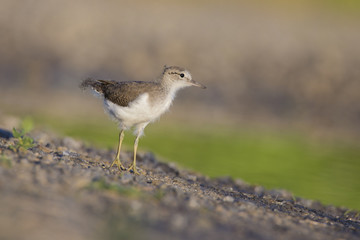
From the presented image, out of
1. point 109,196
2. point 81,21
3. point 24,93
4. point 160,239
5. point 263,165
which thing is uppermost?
point 81,21

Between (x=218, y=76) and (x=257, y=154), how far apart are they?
9846mm

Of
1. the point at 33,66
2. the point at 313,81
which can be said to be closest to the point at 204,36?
the point at 313,81

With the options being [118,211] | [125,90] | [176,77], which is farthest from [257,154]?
[118,211]

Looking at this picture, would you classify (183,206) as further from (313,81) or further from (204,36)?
(204,36)

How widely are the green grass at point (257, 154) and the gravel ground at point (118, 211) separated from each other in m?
5.41

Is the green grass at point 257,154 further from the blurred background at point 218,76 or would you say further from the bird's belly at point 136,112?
the bird's belly at point 136,112

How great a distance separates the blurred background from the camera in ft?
55.4

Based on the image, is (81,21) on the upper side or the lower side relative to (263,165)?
upper

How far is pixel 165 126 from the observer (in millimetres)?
19984

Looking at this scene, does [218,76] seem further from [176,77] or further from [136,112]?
[136,112]

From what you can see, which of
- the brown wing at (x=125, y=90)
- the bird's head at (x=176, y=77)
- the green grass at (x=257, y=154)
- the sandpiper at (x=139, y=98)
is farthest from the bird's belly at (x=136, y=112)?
the green grass at (x=257, y=154)

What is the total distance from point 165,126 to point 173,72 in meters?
9.25

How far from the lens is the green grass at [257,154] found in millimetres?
14617

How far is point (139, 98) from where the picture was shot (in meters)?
9.91
